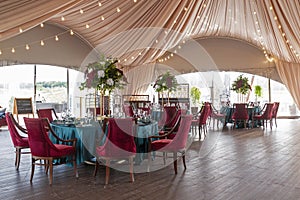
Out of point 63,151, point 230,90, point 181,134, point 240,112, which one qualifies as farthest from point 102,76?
point 230,90

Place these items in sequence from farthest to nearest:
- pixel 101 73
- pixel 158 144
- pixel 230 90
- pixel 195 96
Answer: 1. pixel 195 96
2. pixel 230 90
3. pixel 101 73
4. pixel 158 144

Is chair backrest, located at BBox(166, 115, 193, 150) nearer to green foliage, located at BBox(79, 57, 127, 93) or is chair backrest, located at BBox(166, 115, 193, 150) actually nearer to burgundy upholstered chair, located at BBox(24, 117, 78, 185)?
green foliage, located at BBox(79, 57, 127, 93)

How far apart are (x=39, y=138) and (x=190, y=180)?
2.20m

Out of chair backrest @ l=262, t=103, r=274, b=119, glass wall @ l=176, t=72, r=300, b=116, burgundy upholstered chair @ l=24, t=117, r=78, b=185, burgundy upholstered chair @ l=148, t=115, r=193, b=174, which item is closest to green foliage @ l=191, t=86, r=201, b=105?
glass wall @ l=176, t=72, r=300, b=116

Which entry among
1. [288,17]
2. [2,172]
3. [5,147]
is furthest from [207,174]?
[288,17]

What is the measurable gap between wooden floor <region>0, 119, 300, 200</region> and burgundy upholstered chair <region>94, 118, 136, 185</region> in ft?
1.21

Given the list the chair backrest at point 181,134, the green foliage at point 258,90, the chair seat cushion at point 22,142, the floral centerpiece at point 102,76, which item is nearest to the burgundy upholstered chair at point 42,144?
the chair seat cushion at point 22,142

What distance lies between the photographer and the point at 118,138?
4.12m

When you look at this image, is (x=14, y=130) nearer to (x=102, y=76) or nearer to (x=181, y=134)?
(x=102, y=76)

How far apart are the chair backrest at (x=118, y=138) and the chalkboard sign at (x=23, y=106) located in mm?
7683

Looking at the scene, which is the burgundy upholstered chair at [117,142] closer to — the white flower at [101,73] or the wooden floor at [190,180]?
the wooden floor at [190,180]

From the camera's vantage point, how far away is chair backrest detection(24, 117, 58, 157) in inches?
159

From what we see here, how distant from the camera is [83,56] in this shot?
41.3ft

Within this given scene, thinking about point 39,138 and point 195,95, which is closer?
point 39,138
